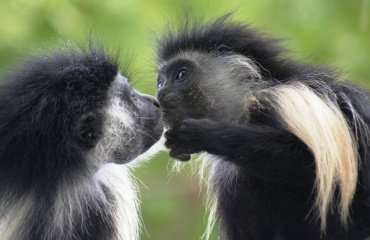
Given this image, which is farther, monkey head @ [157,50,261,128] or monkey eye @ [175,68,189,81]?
monkey eye @ [175,68,189,81]

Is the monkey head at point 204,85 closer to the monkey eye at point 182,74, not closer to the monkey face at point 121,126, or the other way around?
the monkey eye at point 182,74

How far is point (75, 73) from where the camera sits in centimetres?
333

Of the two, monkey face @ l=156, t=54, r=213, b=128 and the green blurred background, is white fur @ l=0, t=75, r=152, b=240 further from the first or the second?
the green blurred background

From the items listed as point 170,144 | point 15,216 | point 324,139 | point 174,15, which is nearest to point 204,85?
point 170,144

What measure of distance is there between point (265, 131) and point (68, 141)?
0.81 meters

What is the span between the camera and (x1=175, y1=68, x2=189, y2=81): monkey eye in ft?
12.6

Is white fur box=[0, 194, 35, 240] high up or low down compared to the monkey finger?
down

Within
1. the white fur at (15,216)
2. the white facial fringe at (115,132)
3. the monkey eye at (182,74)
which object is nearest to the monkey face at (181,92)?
the monkey eye at (182,74)

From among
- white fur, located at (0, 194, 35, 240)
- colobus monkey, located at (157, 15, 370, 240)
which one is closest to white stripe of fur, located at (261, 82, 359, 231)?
colobus monkey, located at (157, 15, 370, 240)

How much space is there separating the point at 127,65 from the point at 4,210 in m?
0.94

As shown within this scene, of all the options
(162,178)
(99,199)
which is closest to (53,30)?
(162,178)

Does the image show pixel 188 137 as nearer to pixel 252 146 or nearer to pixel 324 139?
pixel 252 146

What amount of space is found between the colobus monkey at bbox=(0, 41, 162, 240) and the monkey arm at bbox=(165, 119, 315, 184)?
171 mm

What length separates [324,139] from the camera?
3.43 metres
